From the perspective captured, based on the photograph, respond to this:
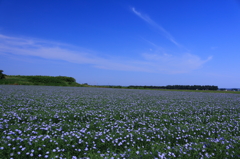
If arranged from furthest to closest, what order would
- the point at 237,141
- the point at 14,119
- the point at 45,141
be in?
1. the point at 14,119
2. the point at 237,141
3. the point at 45,141

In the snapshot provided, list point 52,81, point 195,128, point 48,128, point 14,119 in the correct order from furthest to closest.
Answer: point 52,81
point 14,119
point 195,128
point 48,128

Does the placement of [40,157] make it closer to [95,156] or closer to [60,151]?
[60,151]

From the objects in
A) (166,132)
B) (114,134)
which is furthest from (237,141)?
(114,134)

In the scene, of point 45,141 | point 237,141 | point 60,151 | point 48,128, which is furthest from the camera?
point 48,128

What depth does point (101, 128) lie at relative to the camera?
6062mm

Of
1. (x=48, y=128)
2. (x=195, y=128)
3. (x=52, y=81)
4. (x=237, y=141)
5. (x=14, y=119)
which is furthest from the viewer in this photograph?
(x=52, y=81)

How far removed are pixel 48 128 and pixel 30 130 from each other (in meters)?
0.60

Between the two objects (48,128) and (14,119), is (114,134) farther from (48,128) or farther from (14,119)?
(14,119)

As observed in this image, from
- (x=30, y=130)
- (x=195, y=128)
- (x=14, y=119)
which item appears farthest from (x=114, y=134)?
(x=14, y=119)

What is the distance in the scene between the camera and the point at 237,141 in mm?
5184

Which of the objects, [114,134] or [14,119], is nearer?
[114,134]

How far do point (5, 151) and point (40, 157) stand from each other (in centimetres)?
100

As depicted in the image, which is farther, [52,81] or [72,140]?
[52,81]

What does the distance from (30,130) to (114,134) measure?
3085 mm
